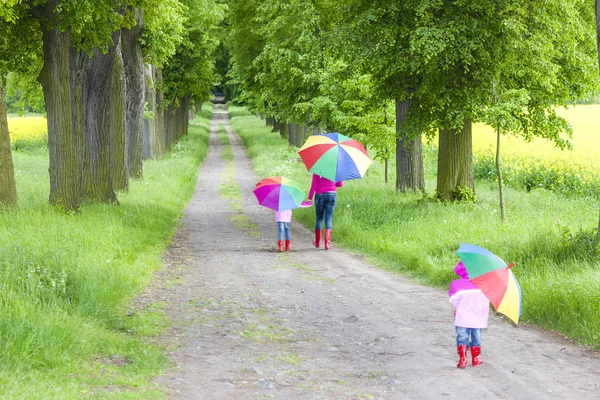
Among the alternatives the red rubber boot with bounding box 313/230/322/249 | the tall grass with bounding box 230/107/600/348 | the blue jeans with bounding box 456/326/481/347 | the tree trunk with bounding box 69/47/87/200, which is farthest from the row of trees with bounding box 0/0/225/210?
the blue jeans with bounding box 456/326/481/347

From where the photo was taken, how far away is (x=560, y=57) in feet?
54.6

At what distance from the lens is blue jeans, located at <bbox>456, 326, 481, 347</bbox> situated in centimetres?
720

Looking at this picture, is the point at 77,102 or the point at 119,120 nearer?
the point at 77,102

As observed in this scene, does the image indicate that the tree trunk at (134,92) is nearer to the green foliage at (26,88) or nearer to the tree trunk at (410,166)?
the green foliage at (26,88)

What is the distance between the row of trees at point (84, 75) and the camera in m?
15.1

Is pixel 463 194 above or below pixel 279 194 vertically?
below

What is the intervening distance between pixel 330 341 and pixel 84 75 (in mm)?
12304

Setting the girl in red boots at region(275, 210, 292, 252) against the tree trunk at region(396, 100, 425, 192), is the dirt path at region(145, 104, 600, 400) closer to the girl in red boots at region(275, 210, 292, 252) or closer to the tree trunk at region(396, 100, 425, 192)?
the girl in red boots at region(275, 210, 292, 252)

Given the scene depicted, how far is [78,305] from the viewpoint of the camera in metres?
8.64

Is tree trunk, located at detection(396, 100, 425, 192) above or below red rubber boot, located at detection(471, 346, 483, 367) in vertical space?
above

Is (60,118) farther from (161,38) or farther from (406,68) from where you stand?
(161,38)

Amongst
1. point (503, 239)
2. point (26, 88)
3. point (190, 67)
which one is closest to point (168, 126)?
point (190, 67)

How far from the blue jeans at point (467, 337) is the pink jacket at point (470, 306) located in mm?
→ 77

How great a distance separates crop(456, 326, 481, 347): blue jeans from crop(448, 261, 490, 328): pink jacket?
0.25ft
